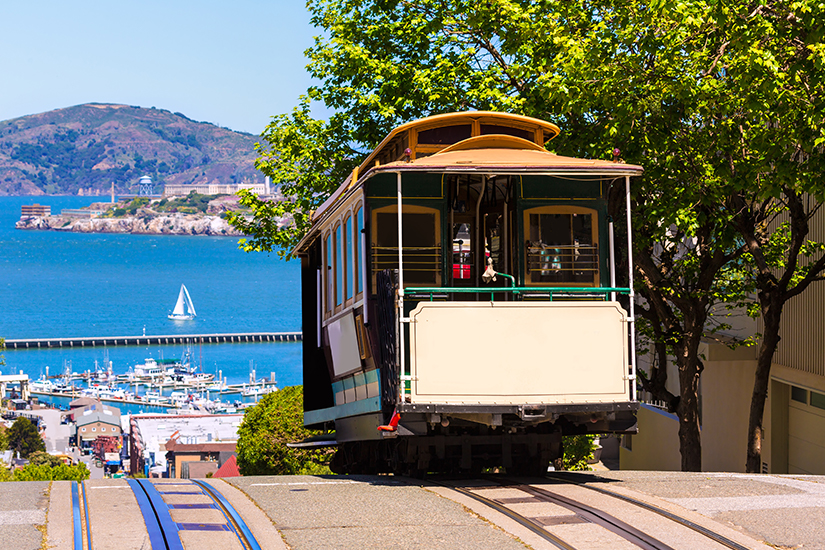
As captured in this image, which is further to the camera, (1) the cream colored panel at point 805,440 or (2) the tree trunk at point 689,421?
(1) the cream colored panel at point 805,440

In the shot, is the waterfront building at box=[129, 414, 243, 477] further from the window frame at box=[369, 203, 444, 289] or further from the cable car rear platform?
the cable car rear platform

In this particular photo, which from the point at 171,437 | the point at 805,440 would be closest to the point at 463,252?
the point at 805,440

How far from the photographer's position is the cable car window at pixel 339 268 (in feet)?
43.7

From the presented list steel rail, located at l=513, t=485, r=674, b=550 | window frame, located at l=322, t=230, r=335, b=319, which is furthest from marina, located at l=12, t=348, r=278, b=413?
steel rail, located at l=513, t=485, r=674, b=550

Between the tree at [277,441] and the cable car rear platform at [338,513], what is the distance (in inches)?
875

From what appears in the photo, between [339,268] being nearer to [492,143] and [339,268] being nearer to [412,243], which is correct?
[412,243]

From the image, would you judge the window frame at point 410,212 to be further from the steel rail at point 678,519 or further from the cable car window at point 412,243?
the steel rail at point 678,519

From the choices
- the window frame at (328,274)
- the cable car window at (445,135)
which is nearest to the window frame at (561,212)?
the cable car window at (445,135)

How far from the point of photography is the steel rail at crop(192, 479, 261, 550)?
7754mm

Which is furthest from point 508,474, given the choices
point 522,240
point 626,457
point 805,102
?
point 626,457

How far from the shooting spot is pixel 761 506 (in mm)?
9227

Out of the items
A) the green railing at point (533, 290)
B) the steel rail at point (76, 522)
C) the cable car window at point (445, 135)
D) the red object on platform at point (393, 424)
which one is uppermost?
the cable car window at point (445, 135)

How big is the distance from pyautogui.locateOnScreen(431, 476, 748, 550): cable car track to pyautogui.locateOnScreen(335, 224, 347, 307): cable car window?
372 centimetres

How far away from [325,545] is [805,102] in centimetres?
1000
